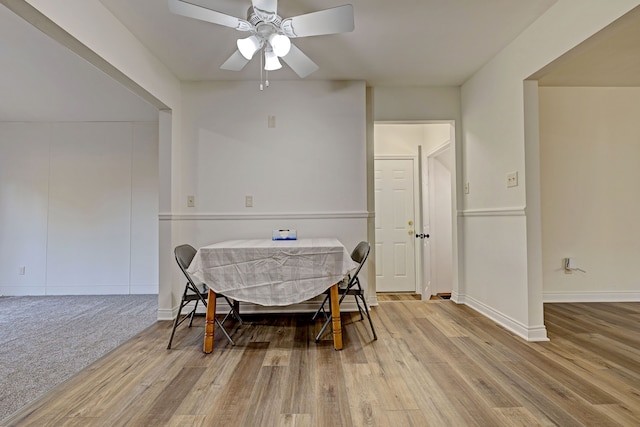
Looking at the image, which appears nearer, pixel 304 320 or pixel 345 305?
pixel 304 320

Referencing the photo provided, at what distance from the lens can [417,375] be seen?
6.10ft

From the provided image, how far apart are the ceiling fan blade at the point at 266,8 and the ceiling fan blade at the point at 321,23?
86 millimetres

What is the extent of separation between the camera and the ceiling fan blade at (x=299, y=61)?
2.23 m

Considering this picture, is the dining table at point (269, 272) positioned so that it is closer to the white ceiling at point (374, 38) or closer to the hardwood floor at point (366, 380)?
the hardwood floor at point (366, 380)

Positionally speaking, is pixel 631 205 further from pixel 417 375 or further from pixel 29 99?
pixel 29 99

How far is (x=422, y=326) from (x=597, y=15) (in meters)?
2.44

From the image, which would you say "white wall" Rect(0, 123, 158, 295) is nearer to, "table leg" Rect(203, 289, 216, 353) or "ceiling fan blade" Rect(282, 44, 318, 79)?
"table leg" Rect(203, 289, 216, 353)

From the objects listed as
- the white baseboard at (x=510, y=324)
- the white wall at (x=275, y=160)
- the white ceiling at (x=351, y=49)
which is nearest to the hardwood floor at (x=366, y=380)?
the white baseboard at (x=510, y=324)

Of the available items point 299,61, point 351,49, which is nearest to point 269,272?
point 299,61

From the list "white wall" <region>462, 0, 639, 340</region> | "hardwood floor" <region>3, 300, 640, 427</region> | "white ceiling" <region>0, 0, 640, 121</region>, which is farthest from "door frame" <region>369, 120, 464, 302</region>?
"hardwood floor" <region>3, 300, 640, 427</region>

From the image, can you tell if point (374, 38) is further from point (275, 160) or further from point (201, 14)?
point (275, 160)

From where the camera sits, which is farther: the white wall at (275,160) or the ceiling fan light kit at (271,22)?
the white wall at (275,160)

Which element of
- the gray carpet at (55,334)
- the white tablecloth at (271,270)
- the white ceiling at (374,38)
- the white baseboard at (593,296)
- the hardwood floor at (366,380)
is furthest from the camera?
the white baseboard at (593,296)

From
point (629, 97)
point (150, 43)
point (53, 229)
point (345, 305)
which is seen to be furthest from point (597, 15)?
point (53, 229)
